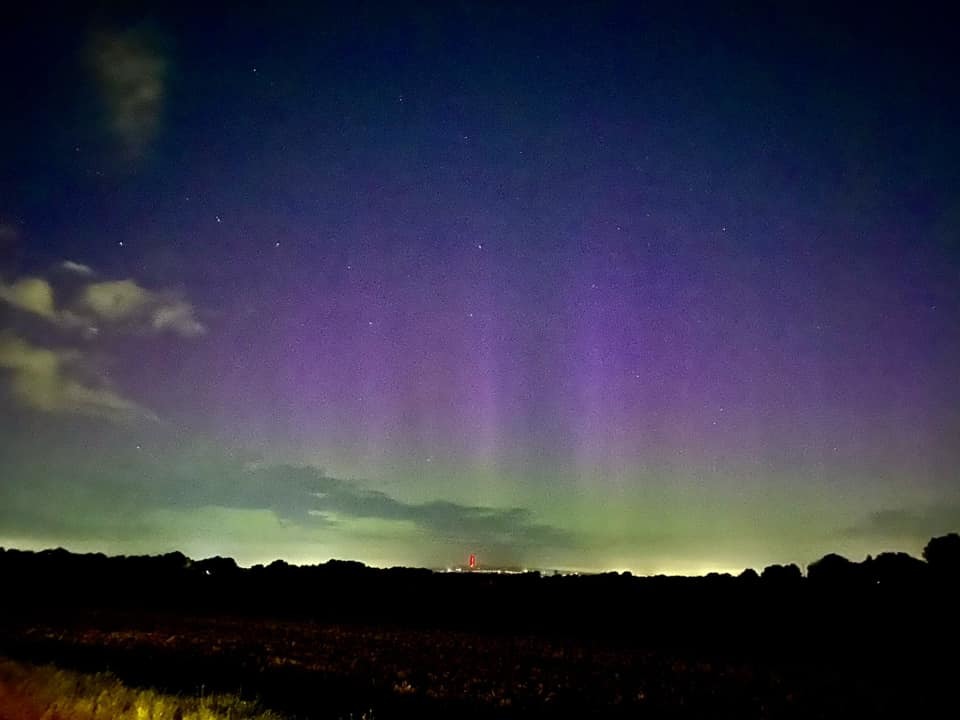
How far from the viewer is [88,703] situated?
12.7 metres

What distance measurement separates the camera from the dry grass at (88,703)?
11.9 m

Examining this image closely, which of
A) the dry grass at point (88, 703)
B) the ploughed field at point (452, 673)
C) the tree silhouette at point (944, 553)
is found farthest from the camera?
the tree silhouette at point (944, 553)

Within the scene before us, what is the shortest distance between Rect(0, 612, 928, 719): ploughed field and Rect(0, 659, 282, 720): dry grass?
2058 mm

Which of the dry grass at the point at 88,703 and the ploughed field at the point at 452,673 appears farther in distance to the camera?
the ploughed field at the point at 452,673

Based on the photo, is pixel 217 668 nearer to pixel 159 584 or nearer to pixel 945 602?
pixel 945 602

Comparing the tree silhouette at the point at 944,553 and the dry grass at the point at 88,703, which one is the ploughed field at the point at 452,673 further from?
the tree silhouette at the point at 944,553

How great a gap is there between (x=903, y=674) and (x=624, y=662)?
933 centimetres

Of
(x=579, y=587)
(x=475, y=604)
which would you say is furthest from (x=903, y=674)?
(x=475, y=604)

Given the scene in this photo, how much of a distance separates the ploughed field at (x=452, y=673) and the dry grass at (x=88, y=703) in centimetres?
206

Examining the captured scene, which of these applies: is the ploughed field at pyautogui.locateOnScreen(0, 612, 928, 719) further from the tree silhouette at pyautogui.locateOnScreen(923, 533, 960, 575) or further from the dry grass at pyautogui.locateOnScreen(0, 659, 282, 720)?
the tree silhouette at pyautogui.locateOnScreen(923, 533, 960, 575)

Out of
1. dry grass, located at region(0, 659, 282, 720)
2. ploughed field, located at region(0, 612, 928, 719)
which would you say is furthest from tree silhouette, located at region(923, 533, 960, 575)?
dry grass, located at region(0, 659, 282, 720)

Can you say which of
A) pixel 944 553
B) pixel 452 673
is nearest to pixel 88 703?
pixel 452 673

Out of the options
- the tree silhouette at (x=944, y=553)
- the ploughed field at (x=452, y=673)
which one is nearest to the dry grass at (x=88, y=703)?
the ploughed field at (x=452, y=673)

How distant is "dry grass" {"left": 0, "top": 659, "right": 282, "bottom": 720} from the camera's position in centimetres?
1188
